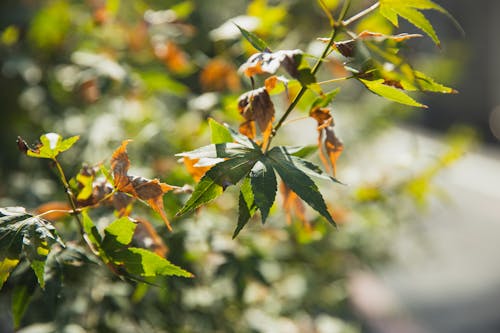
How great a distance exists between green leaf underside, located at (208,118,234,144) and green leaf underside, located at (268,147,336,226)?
0.08m

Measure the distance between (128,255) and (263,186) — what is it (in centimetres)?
23

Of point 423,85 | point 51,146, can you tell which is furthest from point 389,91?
point 51,146

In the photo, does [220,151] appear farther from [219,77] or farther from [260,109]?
[219,77]

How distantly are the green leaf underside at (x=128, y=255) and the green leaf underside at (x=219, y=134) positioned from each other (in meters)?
0.18

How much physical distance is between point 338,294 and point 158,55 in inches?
40.1

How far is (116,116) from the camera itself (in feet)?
5.84

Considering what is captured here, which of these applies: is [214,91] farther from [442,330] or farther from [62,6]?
[442,330]

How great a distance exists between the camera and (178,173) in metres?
1.25

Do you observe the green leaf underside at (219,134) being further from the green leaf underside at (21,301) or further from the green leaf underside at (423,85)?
the green leaf underside at (21,301)

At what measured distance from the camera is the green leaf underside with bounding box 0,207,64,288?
0.82 meters

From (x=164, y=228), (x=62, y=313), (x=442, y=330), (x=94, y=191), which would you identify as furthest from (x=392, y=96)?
(x=442, y=330)

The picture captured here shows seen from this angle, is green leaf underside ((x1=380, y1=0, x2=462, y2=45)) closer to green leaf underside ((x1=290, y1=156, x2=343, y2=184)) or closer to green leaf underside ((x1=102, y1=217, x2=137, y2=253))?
green leaf underside ((x1=290, y1=156, x2=343, y2=184))

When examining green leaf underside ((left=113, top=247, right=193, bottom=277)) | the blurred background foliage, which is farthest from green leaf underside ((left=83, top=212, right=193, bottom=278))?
the blurred background foliage

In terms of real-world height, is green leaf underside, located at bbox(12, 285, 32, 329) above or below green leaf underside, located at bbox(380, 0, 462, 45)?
below
